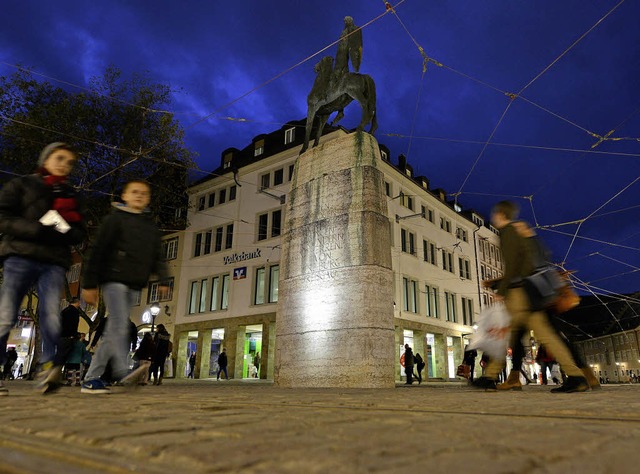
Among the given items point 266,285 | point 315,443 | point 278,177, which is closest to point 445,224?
point 278,177

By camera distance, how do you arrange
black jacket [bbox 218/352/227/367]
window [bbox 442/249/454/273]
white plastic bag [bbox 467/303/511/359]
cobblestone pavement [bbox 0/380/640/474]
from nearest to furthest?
cobblestone pavement [bbox 0/380/640/474] < white plastic bag [bbox 467/303/511/359] < black jacket [bbox 218/352/227/367] < window [bbox 442/249/454/273]

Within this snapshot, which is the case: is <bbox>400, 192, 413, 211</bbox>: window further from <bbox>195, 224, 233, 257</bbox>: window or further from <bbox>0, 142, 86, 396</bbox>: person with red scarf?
<bbox>0, 142, 86, 396</bbox>: person with red scarf

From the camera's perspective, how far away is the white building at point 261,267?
27.1 metres

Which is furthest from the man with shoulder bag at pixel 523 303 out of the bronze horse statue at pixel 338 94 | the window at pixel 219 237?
the window at pixel 219 237

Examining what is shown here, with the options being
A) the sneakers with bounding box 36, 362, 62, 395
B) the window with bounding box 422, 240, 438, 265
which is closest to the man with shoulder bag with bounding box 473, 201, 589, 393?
the sneakers with bounding box 36, 362, 62, 395

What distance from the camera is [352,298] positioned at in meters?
8.80

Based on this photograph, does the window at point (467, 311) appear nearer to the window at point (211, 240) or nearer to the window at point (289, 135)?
the window at point (289, 135)

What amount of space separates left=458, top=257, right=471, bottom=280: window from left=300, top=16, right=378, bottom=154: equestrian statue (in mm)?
26195

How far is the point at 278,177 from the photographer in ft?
94.2

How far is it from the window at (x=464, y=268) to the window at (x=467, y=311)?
1721mm

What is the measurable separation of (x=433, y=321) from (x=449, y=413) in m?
28.8

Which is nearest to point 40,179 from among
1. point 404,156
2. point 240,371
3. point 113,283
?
point 113,283

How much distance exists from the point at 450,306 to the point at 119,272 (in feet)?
101

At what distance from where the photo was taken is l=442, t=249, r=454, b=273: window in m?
33.8
